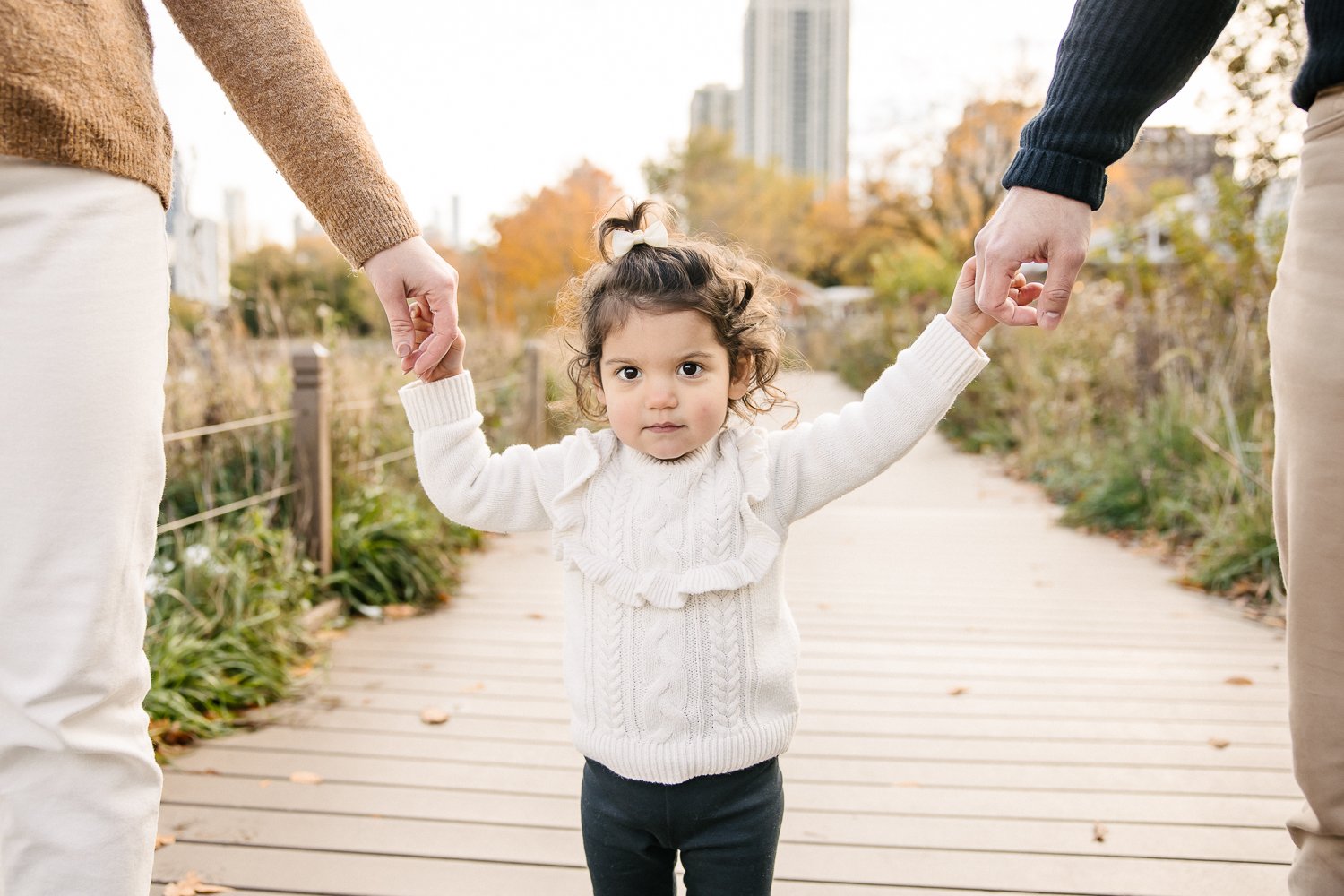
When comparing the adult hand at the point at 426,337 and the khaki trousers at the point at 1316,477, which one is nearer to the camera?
the khaki trousers at the point at 1316,477

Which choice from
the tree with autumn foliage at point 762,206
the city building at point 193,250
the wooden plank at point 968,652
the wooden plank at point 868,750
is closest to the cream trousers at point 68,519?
the wooden plank at point 868,750

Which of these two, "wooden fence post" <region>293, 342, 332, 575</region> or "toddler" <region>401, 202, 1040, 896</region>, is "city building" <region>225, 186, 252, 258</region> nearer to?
"wooden fence post" <region>293, 342, 332, 575</region>

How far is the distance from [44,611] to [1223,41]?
263 inches

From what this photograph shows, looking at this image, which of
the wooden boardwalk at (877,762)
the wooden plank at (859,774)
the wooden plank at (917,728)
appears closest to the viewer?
the wooden boardwalk at (877,762)

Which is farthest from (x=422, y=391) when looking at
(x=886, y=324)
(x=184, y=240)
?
(x=886, y=324)

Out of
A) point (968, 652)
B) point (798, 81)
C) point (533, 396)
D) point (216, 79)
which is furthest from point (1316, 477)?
point (798, 81)

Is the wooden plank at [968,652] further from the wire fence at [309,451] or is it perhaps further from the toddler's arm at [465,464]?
the toddler's arm at [465,464]

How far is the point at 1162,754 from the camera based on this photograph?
280cm

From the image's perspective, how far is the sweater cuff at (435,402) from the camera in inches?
59.7

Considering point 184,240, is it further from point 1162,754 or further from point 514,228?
point 514,228

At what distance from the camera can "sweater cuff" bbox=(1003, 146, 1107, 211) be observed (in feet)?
4.40

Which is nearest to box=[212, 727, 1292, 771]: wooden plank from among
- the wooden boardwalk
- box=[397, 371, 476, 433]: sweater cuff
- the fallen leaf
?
the wooden boardwalk

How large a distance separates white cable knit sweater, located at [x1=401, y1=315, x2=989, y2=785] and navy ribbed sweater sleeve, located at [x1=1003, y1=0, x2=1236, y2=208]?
23 centimetres

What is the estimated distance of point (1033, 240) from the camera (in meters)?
1.36
